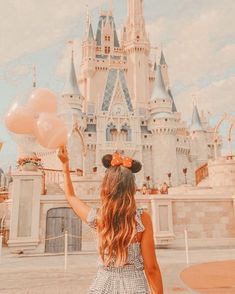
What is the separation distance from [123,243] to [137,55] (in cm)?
6206

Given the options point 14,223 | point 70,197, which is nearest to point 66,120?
point 70,197

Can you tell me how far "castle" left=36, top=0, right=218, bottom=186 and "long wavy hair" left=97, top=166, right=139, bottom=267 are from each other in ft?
137

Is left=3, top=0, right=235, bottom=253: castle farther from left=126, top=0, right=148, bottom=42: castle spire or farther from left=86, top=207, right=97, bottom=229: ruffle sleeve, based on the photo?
left=86, top=207, right=97, bottom=229: ruffle sleeve

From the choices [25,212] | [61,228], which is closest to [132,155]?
[61,228]

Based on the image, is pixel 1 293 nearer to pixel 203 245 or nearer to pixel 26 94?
pixel 26 94

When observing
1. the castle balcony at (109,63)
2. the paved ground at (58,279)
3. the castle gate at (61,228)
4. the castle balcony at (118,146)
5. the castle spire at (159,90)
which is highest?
the castle balcony at (109,63)

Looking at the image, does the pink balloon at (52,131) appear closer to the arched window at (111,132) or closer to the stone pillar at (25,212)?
the stone pillar at (25,212)

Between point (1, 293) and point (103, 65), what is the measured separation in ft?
198

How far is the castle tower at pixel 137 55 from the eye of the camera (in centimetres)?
5847

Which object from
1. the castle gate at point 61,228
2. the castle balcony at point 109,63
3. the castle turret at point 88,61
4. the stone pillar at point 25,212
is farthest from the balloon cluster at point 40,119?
the castle balcony at point 109,63

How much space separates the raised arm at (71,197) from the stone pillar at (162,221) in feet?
35.3

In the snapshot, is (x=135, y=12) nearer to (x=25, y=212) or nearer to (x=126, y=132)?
(x=126, y=132)

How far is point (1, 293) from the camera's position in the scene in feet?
17.4

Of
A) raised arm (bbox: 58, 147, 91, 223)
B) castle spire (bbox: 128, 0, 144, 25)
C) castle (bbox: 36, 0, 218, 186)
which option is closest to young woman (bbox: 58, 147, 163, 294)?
raised arm (bbox: 58, 147, 91, 223)
